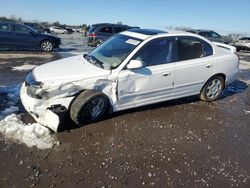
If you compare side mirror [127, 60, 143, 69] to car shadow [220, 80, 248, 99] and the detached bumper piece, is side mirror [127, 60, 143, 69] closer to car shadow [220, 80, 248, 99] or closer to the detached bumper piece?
the detached bumper piece

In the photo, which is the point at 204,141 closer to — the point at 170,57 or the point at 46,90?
the point at 170,57

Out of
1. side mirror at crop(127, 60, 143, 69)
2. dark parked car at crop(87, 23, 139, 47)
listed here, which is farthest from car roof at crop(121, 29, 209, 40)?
dark parked car at crop(87, 23, 139, 47)

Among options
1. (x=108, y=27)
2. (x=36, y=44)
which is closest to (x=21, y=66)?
(x=36, y=44)

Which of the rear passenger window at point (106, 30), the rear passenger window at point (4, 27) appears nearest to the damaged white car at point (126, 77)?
the rear passenger window at point (4, 27)

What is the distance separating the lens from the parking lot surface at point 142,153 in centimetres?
385

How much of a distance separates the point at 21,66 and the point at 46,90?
20.5 feet

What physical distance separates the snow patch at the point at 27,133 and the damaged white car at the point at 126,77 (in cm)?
16

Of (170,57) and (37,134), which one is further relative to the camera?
(170,57)

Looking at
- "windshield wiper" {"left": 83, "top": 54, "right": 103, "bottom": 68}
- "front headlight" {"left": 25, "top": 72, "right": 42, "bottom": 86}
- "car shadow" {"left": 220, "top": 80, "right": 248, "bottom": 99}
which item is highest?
"windshield wiper" {"left": 83, "top": 54, "right": 103, "bottom": 68}

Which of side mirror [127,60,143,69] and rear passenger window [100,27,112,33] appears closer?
side mirror [127,60,143,69]

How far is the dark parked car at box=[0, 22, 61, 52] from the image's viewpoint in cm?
1466

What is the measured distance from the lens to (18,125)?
502 centimetres

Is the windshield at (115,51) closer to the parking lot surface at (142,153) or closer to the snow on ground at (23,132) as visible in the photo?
the parking lot surface at (142,153)

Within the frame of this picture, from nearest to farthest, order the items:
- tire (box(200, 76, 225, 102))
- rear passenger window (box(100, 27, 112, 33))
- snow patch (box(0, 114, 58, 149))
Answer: snow patch (box(0, 114, 58, 149))
tire (box(200, 76, 225, 102))
rear passenger window (box(100, 27, 112, 33))
